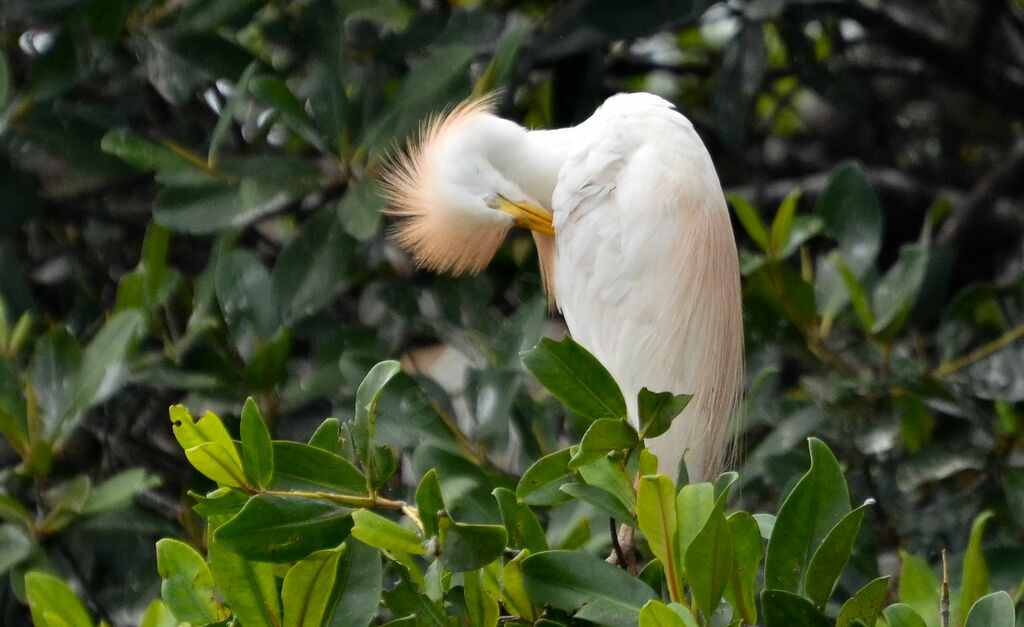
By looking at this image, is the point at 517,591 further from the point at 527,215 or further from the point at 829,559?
the point at 527,215

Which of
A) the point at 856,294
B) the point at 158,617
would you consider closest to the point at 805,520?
the point at 158,617

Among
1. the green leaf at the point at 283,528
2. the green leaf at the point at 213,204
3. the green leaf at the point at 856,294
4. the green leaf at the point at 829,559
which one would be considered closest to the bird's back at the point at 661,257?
the green leaf at the point at 856,294

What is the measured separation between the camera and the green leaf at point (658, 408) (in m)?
1.04

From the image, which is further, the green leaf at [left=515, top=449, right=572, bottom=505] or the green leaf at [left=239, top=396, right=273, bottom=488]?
the green leaf at [left=515, top=449, right=572, bottom=505]

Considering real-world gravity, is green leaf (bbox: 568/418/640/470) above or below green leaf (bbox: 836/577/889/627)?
above

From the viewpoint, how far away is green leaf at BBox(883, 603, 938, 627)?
38.6 inches

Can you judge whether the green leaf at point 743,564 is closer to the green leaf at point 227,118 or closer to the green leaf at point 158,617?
the green leaf at point 158,617

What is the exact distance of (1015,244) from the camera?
2715 millimetres

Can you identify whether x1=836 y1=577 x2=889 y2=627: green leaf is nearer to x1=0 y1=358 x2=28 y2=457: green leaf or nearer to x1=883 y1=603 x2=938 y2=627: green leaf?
x1=883 y1=603 x2=938 y2=627: green leaf

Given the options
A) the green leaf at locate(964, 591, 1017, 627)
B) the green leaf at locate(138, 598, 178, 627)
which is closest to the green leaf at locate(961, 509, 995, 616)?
the green leaf at locate(964, 591, 1017, 627)

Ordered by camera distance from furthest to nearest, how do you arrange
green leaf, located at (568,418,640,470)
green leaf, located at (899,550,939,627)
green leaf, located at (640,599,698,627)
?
green leaf, located at (899,550,939,627), green leaf, located at (568,418,640,470), green leaf, located at (640,599,698,627)

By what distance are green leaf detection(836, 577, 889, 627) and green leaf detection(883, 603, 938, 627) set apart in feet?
0.04

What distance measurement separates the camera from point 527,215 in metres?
1.87

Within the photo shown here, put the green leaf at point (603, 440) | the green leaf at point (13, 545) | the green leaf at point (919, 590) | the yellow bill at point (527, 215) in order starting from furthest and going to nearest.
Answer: the yellow bill at point (527, 215)
the green leaf at point (13, 545)
the green leaf at point (919, 590)
the green leaf at point (603, 440)
